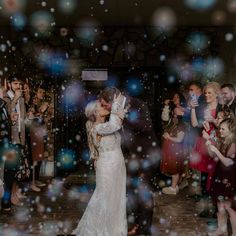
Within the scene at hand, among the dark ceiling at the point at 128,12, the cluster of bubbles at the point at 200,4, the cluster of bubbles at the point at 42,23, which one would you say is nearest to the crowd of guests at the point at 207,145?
the cluster of bubbles at the point at 200,4

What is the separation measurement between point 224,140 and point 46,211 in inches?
99.6

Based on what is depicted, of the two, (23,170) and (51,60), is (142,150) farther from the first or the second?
(51,60)

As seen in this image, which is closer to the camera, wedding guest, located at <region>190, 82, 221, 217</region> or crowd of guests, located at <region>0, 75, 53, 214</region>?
wedding guest, located at <region>190, 82, 221, 217</region>

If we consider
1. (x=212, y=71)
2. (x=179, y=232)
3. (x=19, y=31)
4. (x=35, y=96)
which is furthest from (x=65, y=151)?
(x=179, y=232)

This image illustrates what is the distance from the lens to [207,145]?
15.8ft

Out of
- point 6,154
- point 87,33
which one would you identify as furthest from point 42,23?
point 6,154

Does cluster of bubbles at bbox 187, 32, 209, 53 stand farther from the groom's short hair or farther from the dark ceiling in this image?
the groom's short hair

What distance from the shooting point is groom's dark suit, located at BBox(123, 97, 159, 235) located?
15.8 ft

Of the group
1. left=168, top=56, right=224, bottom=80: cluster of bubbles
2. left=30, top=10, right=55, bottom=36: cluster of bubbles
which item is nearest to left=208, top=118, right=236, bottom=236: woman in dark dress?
left=168, top=56, right=224, bottom=80: cluster of bubbles

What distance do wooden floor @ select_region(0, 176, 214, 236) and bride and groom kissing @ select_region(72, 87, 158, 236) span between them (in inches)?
18.1

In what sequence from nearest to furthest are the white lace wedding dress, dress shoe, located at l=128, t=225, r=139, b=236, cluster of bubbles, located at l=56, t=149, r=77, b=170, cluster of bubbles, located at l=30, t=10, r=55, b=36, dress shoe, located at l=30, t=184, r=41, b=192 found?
the white lace wedding dress < dress shoe, located at l=128, t=225, r=139, b=236 < dress shoe, located at l=30, t=184, r=41, b=192 < cluster of bubbles, located at l=30, t=10, r=55, b=36 < cluster of bubbles, located at l=56, t=149, r=77, b=170

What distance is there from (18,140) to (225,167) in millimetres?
2715

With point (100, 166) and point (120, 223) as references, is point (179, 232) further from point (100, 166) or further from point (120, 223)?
point (100, 166)

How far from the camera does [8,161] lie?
5836mm
